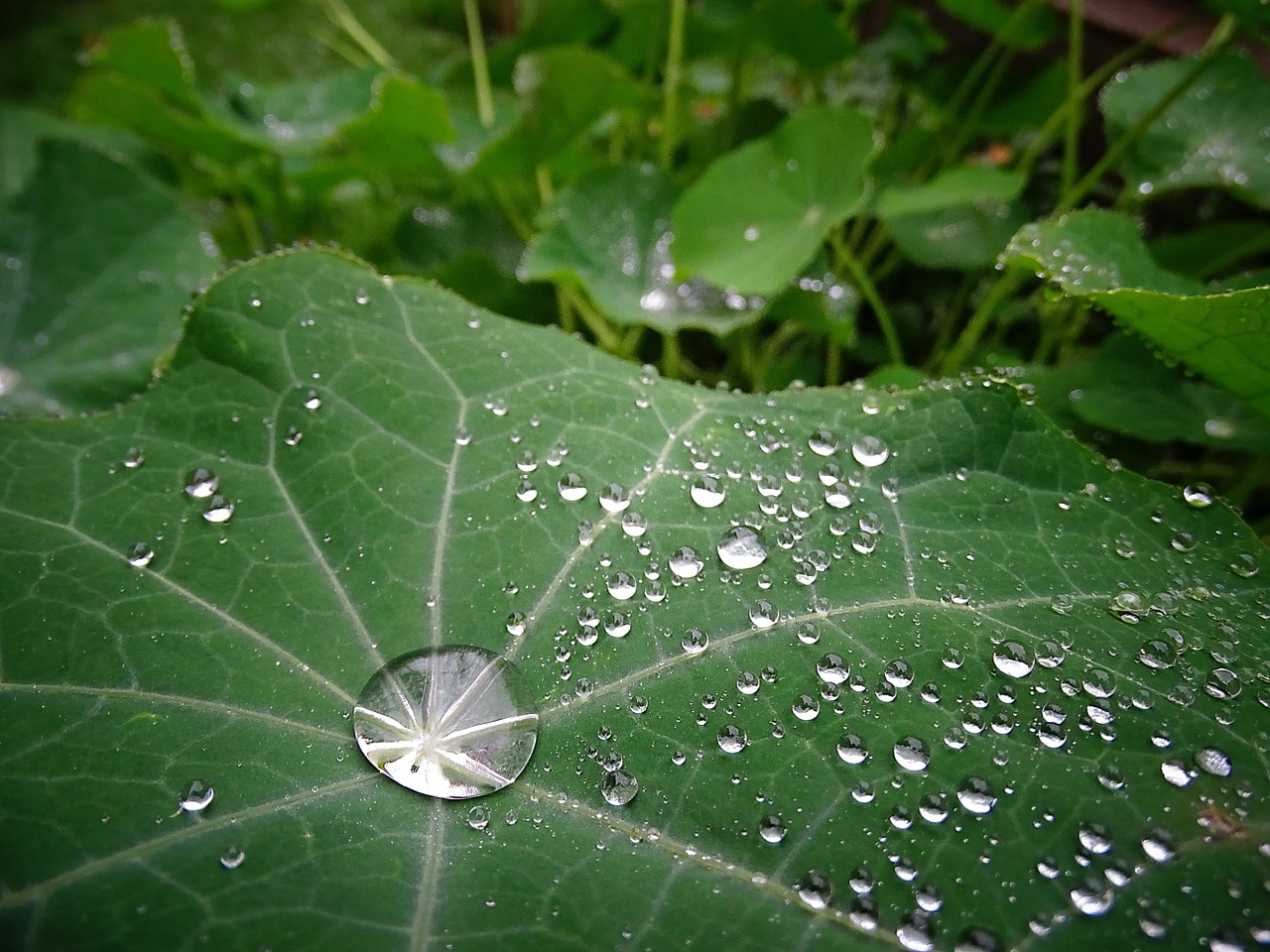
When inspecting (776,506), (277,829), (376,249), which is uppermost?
(776,506)

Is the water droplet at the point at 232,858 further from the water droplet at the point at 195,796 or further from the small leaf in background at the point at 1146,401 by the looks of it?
the small leaf in background at the point at 1146,401

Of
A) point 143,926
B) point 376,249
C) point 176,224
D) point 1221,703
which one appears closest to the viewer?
point 143,926

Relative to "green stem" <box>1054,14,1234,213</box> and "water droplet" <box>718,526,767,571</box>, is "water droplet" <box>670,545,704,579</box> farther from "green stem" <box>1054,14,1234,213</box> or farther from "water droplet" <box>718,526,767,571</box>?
"green stem" <box>1054,14,1234,213</box>

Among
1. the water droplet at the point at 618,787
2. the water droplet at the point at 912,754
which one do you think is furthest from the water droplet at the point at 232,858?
the water droplet at the point at 912,754

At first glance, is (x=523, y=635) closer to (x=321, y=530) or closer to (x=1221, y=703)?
(x=321, y=530)

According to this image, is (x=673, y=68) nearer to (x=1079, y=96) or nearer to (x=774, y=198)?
(x=774, y=198)

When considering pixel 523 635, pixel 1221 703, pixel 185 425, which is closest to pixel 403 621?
pixel 523 635
